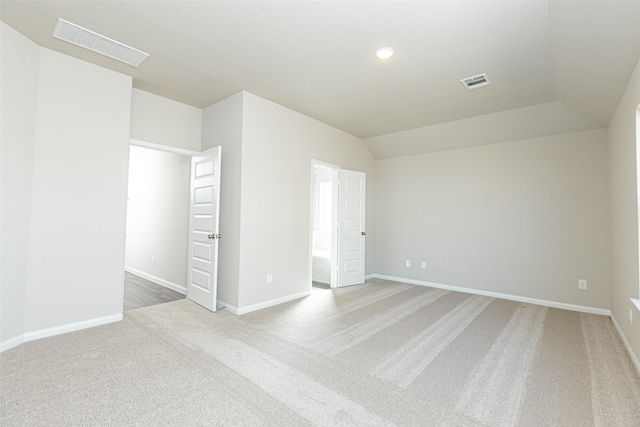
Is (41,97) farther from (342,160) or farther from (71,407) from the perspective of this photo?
(342,160)

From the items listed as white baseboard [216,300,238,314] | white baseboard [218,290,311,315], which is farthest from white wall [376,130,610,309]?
white baseboard [216,300,238,314]

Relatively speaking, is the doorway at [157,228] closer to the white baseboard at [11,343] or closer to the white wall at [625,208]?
the white baseboard at [11,343]

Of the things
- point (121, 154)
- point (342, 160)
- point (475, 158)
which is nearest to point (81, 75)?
point (121, 154)

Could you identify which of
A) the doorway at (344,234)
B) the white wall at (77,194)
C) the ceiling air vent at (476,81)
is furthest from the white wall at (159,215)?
the ceiling air vent at (476,81)

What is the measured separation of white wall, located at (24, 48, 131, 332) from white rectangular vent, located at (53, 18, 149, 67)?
396 mm

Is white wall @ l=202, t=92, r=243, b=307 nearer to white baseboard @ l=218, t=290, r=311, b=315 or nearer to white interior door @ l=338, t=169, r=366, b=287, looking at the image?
white baseboard @ l=218, t=290, r=311, b=315

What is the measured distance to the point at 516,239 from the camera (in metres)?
4.63

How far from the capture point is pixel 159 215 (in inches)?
213

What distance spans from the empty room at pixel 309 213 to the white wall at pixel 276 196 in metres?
0.03

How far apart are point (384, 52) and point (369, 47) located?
0.17 metres

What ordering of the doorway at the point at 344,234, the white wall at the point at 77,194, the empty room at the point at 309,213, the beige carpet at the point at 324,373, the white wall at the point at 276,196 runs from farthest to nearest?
the doorway at the point at 344,234
the white wall at the point at 276,196
the white wall at the point at 77,194
the empty room at the point at 309,213
the beige carpet at the point at 324,373

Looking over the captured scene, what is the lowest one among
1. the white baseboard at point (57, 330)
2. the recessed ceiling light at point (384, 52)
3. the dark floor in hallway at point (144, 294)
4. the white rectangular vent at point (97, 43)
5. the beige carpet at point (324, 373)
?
the beige carpet at point (324, 373)

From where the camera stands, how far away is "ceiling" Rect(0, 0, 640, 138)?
2.24 meters

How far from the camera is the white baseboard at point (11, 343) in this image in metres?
2.57
